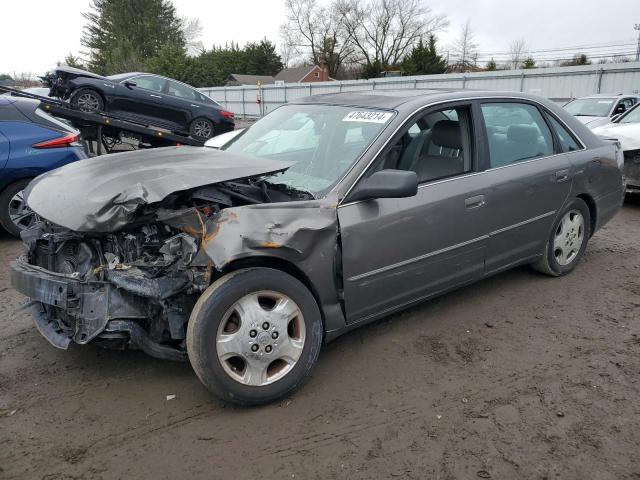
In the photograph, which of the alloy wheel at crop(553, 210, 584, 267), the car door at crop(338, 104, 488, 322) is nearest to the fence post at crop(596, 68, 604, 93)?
the alloy wheel at crop(553, 210, 584, 267)

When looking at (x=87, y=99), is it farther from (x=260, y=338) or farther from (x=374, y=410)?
(x=374, y=410)

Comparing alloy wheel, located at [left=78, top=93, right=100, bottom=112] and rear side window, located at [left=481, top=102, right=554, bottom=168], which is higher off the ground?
alloy wheel, located at [left=78, top=93, right=100, bottom=112]

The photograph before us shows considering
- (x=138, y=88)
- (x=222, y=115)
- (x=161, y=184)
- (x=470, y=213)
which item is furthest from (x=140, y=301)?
(x=222, y=115)

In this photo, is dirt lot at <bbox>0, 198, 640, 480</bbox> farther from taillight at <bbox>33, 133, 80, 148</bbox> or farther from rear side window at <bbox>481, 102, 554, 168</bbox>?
taillight at <bbox>33, 133, 80, 148</bbox>

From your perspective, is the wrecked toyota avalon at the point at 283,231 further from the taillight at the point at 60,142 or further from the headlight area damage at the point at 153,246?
the taillight at the point at 60,142

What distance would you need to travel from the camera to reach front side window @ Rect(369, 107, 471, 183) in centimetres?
348

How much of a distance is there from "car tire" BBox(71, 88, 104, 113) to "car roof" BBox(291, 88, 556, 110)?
8.29 m

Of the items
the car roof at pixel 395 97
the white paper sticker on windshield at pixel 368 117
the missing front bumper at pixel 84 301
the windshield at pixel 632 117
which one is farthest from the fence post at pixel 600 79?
the missing front bumper at pixel 84 301

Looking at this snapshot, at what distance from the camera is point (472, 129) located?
372 cm

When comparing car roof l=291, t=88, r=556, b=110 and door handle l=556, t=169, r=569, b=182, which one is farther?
door handle l=556, t=169, r=569, b=182

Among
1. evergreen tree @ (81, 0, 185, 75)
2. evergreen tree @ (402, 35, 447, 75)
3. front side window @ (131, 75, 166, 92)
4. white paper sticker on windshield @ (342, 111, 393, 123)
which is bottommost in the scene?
white paper sticker on windshield @ (342, 111, 393, 123)

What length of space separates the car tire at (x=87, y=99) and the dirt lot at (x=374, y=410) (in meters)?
8.13

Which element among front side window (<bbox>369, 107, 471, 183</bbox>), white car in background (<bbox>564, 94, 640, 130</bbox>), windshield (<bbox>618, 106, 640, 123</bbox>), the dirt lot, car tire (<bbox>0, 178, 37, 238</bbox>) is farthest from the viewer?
white car in background (<bbox>564, 94, 640, 130</bbox>)

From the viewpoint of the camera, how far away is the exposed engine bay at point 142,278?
2646 mm
